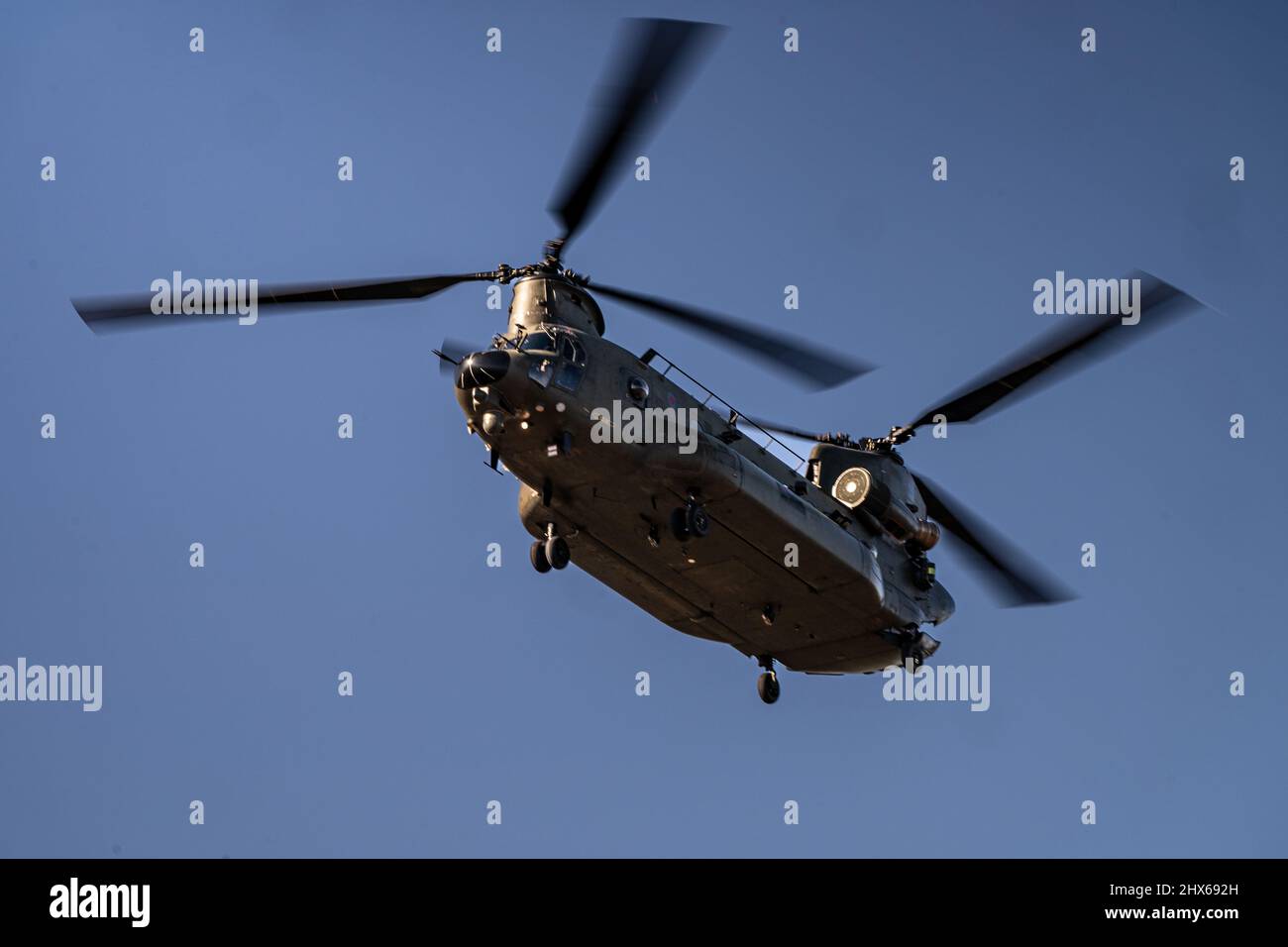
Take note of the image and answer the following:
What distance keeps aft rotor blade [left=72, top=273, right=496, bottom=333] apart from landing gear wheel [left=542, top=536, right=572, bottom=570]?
4.96 meters

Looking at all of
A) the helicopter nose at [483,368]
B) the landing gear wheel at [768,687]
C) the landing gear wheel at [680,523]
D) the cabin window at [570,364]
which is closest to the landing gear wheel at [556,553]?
the landing gear wheel at [680,523]

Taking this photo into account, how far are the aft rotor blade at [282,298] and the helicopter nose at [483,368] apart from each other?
187 centimetres

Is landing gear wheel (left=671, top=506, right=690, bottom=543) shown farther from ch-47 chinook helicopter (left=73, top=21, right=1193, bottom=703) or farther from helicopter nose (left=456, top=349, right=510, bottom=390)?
helicopter nose (left=456, top=349, right=510, bottom=390)

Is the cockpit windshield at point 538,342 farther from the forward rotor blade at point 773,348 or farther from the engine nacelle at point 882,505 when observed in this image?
the engine nacelle at point 882,505

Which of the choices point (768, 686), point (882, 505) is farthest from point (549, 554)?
point (882, 505)

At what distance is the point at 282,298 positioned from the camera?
102 ft

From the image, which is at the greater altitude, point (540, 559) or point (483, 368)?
point (483, 368)

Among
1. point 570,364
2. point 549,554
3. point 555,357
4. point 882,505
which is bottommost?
point 549,554

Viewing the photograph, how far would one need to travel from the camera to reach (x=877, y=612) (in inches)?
1464

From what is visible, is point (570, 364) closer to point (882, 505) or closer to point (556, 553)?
point (556, 553)

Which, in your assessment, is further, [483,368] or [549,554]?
[549,554]

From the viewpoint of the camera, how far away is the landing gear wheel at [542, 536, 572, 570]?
32.4 meters

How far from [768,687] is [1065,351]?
9.46 metres
